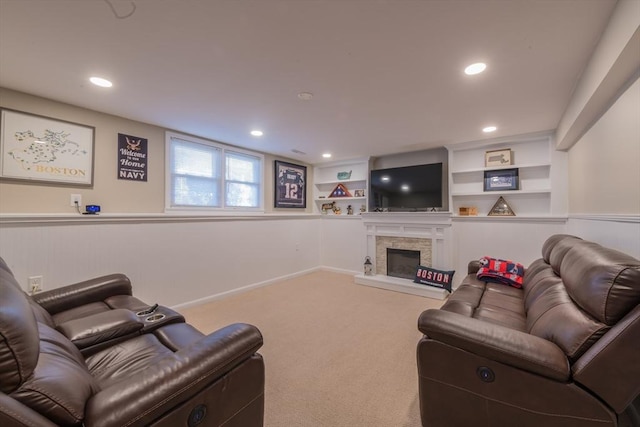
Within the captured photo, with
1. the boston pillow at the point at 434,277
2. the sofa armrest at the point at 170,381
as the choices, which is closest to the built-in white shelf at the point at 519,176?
the boston pillow at the point at 434,277

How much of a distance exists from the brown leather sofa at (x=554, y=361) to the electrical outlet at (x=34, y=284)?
10.1 ft

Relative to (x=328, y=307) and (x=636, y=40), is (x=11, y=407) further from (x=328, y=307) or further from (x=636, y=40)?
(x=328, y=307)

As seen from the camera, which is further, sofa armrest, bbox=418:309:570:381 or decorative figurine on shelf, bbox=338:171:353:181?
decorative figurine on shelf, bbox=338:171:353:181

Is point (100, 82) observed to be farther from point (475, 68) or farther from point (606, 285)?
point (606, 285)

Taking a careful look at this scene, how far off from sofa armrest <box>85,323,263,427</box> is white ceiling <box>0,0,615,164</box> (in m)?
1.62

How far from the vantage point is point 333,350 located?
230 cm

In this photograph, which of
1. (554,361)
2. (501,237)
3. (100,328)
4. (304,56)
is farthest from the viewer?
(501,237)

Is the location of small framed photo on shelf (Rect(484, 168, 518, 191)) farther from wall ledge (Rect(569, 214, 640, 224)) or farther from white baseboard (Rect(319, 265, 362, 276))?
white baseboard (Rect(319, 265, 362, 276))

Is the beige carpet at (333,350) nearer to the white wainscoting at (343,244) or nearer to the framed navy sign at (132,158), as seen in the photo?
the white wainscoting at (343,244)

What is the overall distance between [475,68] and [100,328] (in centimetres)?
292

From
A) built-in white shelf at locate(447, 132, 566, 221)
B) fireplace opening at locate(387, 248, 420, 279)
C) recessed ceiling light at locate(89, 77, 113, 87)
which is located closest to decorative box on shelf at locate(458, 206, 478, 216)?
built-in white shelf at locate(447, 132, 566, 221)

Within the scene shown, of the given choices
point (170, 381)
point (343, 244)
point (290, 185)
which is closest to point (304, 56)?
point (170, 381)

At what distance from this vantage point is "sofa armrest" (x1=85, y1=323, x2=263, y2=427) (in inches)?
30.7

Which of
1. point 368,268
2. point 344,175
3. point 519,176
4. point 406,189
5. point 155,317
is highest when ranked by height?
point 344,175
